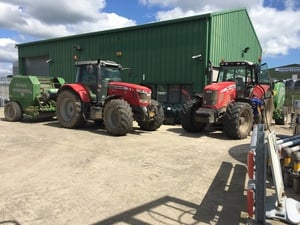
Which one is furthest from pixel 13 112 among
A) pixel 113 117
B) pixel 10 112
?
pixel 113 117

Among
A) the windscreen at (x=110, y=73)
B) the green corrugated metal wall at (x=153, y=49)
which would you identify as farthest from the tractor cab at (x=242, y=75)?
the windscreen at (x=110, y=73)

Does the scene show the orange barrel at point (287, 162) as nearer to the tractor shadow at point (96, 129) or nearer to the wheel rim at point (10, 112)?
the tractor shadow at point (96, 129)

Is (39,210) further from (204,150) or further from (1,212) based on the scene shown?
(204,150)

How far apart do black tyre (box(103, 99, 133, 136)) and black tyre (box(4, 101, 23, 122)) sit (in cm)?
479

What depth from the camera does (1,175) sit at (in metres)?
5.33

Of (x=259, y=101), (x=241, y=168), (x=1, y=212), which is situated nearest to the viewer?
(x=1, y=212)

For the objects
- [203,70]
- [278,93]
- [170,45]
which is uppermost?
[170,45]

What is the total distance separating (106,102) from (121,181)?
463 centimetres

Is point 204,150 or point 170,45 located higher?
Result: point 170,45

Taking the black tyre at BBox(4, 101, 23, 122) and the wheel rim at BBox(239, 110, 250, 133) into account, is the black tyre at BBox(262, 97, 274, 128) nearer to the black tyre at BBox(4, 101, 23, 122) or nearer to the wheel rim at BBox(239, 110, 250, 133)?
the wheel rim at BBox(239, 110, 250, 133)

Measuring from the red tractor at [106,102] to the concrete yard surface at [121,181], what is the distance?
2.52ft

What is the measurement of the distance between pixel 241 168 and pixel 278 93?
26.9 feet

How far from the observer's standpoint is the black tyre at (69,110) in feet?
33.5

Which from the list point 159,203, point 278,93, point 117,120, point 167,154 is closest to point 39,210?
point 159,203
